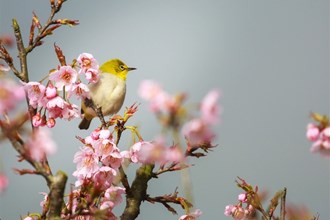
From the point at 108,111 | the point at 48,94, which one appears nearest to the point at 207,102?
the point at 48,94

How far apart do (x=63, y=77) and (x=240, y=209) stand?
247 cm

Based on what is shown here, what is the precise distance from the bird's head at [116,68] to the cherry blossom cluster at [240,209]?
4524mm

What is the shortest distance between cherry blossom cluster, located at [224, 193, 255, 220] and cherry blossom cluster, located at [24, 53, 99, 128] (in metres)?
2.03

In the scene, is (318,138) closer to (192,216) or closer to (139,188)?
(192,216)

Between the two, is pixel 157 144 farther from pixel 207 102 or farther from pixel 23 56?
pixel 23 56

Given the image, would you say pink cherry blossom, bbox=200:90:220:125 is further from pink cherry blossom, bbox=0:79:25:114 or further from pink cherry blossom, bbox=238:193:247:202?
pink cherry blossom, bbox=238:193:247:202

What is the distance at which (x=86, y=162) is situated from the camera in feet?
20.6

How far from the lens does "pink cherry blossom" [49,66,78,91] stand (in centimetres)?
583

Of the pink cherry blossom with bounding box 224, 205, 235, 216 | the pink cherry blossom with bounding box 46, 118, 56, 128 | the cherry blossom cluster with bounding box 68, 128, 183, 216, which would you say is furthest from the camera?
the pink cherry blossom with bounding box 224, 205, 235, 216

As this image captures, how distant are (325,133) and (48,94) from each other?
287cm

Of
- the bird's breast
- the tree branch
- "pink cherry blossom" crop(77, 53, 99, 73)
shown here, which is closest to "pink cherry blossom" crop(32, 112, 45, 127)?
"pink cherry blossom" crop(77, 53, 99, 73)

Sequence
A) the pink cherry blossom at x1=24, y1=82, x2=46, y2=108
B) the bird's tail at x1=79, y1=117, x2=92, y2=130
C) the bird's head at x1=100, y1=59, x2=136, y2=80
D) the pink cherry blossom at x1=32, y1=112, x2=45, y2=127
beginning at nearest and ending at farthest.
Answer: the pink cherry blossom at x1=32, y1=112, x2=45, y2=127 < the pink cherry blossom at x1=24, y1=82, x2=46, y2=108 < the bird's tail at x1=79, y1=117, x2=92, y2=130 < the bird's head at x1=100, y1=59, x2=136, y2=80

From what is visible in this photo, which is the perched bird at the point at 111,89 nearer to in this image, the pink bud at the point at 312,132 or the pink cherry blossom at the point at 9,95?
the pink cherry blossom at the point at 9,95

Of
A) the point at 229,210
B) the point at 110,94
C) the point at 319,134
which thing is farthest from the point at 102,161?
the point at 110,94
